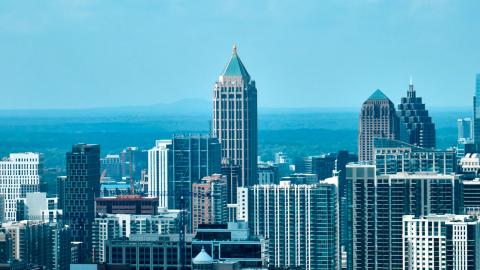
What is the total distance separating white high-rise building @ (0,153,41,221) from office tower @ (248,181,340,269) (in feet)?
25.3

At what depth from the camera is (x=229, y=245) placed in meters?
45.6

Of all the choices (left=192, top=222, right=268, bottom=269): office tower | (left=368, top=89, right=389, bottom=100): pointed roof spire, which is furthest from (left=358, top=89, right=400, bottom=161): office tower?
(left=192, top=222, right=268, bottom=269): office tower

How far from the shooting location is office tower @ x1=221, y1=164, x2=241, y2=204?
219 feet

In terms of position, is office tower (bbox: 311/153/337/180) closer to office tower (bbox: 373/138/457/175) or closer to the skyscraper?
the skyscraper

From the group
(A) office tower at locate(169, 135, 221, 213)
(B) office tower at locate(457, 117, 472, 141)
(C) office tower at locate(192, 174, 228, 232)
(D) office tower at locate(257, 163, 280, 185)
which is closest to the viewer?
(C) office tower at locate(192, 174, 228, 232)

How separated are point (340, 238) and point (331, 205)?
12.0 ft

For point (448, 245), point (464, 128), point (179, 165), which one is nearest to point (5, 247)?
point (448, 245)

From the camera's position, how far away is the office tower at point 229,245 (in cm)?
4516

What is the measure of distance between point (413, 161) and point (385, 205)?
5.56 metres

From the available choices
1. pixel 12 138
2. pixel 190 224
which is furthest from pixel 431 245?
pixel 12 138

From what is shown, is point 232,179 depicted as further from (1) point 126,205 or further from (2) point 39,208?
(2) point 39,208

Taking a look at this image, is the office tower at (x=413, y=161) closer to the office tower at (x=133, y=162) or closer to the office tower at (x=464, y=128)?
the office tower at (x=133, y=162)

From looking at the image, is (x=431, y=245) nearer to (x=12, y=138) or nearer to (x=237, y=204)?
(x=237, y=204)

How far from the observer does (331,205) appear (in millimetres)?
60094
